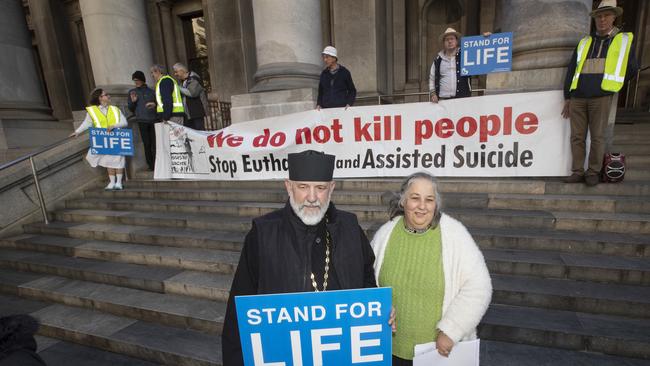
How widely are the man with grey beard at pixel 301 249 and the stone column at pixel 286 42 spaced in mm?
5495

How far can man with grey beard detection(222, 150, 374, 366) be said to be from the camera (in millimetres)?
1729

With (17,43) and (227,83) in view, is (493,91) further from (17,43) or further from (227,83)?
(17,43)

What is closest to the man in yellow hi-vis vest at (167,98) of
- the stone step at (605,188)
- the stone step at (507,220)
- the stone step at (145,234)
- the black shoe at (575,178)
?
the stone step at (507,220)

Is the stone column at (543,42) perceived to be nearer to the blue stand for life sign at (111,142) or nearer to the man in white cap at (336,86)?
the man in white cap at (336,86)

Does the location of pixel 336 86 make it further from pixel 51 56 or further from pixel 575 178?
pixel 51 56

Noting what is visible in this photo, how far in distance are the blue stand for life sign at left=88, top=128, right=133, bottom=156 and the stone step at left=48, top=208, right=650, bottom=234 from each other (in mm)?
1953

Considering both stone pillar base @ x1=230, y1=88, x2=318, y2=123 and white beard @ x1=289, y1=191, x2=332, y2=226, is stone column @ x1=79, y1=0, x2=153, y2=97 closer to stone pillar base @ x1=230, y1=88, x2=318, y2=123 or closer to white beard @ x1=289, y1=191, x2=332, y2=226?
stone pillar base @ x1=230, y1=88, x2=318, y2=123

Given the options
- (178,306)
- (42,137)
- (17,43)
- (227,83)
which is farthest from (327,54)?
(17,43)

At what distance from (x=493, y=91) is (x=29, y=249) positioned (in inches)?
332

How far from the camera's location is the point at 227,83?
38.3 feet

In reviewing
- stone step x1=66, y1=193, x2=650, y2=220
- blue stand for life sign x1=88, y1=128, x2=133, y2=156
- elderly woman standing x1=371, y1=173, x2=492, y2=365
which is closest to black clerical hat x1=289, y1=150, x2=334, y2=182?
elderly woman standing x1=371, y1=173, x2=492, y2=365

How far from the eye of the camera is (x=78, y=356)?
126 inches

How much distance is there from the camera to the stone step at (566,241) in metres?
3.38

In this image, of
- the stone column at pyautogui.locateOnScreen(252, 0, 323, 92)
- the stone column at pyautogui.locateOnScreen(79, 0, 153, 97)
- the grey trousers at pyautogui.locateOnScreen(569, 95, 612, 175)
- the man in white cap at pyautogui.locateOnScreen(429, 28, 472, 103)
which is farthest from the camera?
the stone column at pyautogui.locateOnScreen(79, 0, 153, 97)
